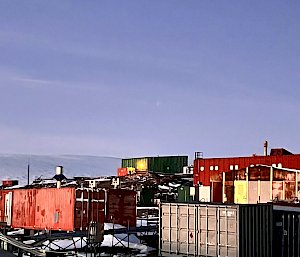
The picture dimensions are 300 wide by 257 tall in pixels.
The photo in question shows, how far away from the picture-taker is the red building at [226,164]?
3859 centimetres

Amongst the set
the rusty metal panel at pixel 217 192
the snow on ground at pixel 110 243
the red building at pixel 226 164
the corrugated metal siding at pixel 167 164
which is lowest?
the snow on ground at pixel 110 243

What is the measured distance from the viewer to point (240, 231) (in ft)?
74.4

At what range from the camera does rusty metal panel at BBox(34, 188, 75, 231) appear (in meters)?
35.7

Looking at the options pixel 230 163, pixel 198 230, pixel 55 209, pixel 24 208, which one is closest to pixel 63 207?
pixel 55 209

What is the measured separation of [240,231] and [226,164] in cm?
2005

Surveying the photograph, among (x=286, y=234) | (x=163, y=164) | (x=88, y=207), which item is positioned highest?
(x=163, y=164)

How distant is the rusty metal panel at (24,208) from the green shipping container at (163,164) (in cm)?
4387

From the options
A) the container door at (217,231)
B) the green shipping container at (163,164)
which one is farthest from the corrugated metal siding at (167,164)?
the container door at (217,231)

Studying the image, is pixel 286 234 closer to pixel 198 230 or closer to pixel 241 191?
pixel 198 230

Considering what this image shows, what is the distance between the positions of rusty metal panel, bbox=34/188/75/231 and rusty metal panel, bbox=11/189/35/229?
52 cm

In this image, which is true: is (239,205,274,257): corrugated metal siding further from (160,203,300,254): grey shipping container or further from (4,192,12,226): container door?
(4,192,12,226): container door

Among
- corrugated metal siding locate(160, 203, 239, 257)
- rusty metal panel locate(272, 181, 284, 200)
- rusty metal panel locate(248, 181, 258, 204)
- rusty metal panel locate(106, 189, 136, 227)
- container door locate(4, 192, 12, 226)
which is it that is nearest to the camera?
corrugated metal siding locate(160, 203, 239, 257)

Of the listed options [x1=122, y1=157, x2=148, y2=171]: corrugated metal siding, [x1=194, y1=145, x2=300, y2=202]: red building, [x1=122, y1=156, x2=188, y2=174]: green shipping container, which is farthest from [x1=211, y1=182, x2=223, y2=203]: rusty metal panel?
[x1=122, y1=157, x2=148, y2=171]: corrugated metal siding

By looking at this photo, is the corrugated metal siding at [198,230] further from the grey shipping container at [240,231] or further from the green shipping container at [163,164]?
the green shipping container at [163,164]
